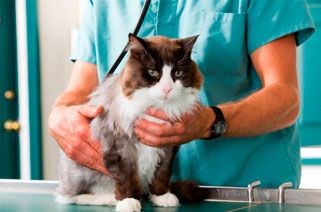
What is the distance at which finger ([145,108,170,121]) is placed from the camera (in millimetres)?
1274

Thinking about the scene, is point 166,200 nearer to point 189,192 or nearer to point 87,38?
point 189,192

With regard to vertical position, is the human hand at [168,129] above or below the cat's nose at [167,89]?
below

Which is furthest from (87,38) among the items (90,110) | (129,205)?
(129,205)

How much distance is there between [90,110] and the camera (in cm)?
139

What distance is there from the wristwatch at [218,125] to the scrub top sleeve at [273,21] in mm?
304

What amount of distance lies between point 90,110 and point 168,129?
0.74 feet

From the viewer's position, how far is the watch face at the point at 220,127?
136 cm

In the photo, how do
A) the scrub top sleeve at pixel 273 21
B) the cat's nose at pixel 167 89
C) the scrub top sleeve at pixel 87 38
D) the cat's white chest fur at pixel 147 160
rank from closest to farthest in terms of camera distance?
1. the cat's nose at pixel 167 89
2. the cat's white chest fur at pixel 147 160
3. the scrub top sleeve at pixel 273 21
4. the scrub top sleeve at pixel 87 38

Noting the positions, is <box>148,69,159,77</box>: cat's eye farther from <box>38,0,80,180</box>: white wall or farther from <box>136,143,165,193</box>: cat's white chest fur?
<box>38,0,80,180</box>: white wall

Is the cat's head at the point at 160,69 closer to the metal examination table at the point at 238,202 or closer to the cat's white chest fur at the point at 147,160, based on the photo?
the cat's white chest fur at the point at 147,160

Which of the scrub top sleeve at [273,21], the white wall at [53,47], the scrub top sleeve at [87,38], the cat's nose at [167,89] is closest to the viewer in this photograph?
the cat's nose at [167,89]

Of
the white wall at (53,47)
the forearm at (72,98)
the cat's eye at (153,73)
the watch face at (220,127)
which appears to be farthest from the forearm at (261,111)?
the white wall at (53,47)

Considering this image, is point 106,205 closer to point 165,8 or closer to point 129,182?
point 129,182

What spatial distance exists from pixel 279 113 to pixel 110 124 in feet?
1.46
